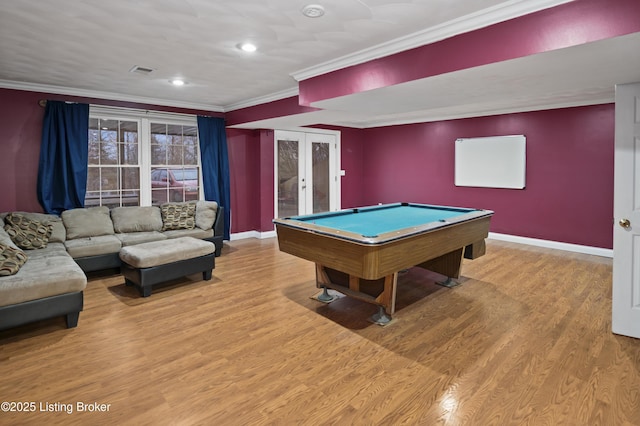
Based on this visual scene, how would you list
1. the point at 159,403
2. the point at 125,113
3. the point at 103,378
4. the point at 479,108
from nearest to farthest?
the point at 159,403, the point at 103,378, the point at 125,113, the point at 479,108

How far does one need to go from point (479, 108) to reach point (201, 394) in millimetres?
5762

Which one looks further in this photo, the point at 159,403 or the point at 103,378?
the point at 103,378

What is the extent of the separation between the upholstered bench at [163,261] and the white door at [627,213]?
395cm

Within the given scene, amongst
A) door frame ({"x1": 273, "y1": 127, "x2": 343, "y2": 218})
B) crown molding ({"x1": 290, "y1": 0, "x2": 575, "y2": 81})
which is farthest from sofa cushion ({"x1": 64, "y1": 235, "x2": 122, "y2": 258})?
crown molding ({"x1": 290, "y1": 0, "x2": 575, "y2": 81})

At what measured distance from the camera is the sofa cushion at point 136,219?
5070 millimetres

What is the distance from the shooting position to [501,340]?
2873mm

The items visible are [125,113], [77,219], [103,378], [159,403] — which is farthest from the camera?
[125,113]

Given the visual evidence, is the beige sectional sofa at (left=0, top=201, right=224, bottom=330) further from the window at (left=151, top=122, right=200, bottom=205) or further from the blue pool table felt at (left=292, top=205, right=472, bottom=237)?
the blue pool table felt at (left=292, top=205, right=472, bottom=237)

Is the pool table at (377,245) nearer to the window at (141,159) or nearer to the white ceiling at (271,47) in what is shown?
the white ceiling at (271,47)

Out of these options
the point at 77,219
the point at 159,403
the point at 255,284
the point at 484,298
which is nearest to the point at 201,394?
the point at 159,403

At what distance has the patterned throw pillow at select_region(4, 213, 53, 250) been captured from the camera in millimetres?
4055

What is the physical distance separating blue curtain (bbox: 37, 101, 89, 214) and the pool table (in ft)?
10.7

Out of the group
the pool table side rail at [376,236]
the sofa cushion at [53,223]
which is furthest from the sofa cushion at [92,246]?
the pool table side rail at [376,236]

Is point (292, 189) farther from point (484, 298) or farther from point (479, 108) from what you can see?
point (484, 298)
